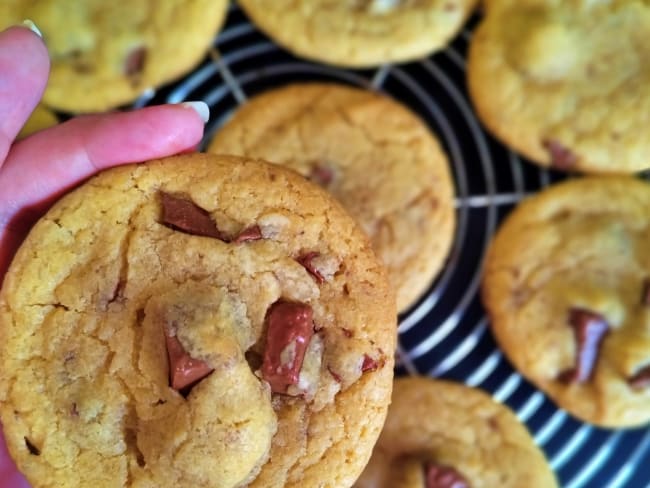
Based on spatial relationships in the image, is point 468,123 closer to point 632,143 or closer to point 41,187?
point 632,143

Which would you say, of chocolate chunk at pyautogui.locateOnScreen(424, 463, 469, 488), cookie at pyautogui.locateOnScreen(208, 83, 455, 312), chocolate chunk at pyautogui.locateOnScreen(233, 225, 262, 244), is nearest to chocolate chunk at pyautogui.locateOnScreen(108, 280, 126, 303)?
chocolate chunk at pyautogui.locateOnScreen(233, 225, 262, 244)

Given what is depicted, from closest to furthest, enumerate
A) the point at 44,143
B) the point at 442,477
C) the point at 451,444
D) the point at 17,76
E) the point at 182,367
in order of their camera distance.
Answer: the point at 182,367
the point at 17,76
the point at 44,143
the point at 442,477
the point at 451,444

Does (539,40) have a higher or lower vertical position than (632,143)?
higher

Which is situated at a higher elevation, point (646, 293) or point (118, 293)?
point (646, 293)

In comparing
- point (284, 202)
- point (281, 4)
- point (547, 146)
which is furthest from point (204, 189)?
point (547, 146)

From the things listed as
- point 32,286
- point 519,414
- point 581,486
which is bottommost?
point 581,486

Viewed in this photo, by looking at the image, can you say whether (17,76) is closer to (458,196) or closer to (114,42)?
(114,42)

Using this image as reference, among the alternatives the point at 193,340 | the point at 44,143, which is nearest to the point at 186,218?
the point at 193,340

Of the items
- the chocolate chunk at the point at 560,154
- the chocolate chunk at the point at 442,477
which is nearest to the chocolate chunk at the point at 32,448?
the chocolate chunk at the point at 442,477
